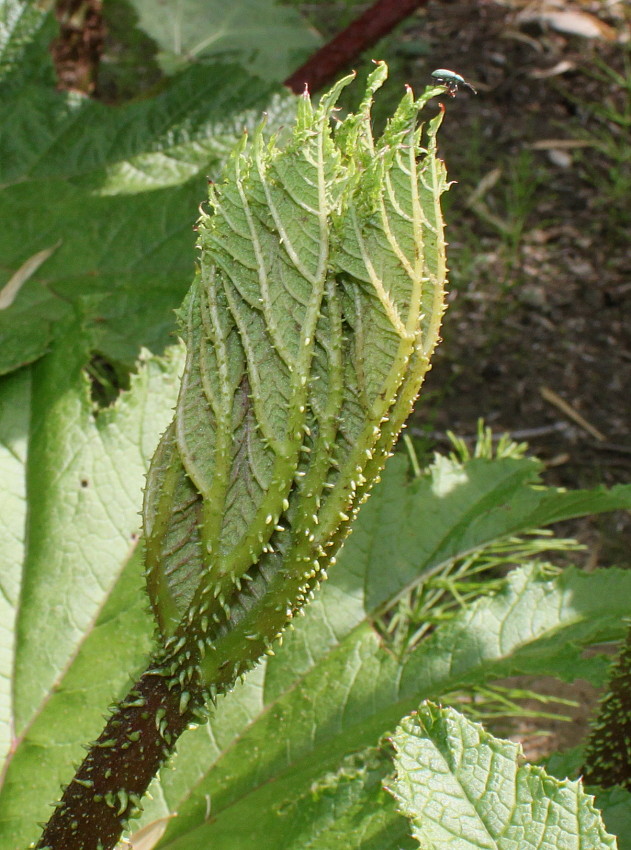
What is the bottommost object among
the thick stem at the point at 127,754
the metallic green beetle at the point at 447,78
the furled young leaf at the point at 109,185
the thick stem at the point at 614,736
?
the thick stem at the point at 127,754

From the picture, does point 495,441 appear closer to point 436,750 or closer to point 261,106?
point 261,106

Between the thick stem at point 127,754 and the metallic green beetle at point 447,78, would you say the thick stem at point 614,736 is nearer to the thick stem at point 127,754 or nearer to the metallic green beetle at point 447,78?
the thick stem at point 127,754

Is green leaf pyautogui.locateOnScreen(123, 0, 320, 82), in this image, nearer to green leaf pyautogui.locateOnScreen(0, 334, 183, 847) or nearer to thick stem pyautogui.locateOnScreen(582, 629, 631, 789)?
green leaf pyautogui.locateOnScreen(0, 334, 183, 847)

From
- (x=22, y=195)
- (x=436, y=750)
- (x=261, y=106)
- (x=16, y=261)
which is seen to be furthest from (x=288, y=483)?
(x=261, y=106)

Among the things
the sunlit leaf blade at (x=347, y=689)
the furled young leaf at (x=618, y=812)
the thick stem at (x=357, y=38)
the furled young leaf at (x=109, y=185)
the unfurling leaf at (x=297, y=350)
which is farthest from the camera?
the thick stem at (x=357, y=38)

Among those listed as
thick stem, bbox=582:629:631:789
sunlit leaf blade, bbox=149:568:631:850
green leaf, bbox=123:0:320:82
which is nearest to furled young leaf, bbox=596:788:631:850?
thick stem, bbox=582:629:631:789

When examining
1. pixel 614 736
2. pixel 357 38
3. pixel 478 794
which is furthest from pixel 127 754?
pixel 357 38

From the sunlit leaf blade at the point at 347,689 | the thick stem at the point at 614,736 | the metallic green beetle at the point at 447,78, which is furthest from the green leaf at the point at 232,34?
the thick stem at the point at 614,736

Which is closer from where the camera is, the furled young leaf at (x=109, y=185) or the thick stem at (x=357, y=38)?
the furled young leaf at (x=109, y=185)
